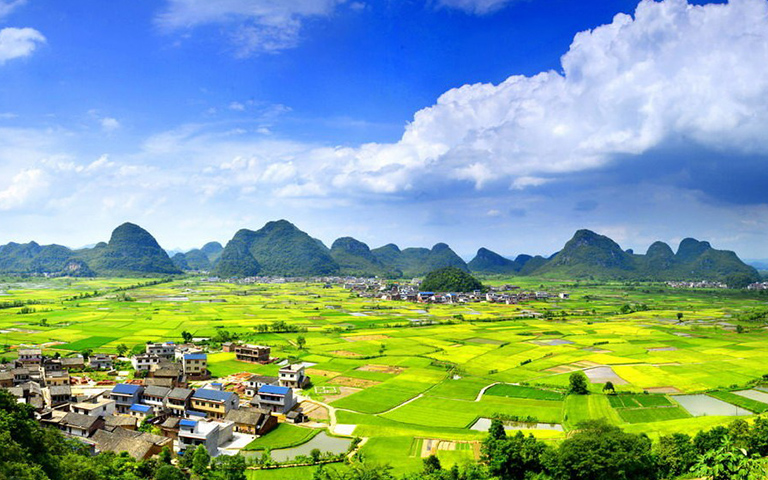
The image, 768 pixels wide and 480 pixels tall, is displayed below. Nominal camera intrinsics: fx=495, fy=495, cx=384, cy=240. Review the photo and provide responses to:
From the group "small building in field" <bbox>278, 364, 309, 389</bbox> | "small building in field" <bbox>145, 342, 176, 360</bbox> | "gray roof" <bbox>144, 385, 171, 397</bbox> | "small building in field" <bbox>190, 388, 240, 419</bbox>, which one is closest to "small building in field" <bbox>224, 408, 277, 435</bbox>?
"small building in field" <bbox>190, 388, 240, 419</bbox>

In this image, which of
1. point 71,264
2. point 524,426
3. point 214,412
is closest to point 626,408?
point 524,426

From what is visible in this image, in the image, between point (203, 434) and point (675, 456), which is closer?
point (675, 456)

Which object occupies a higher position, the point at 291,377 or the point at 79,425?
→ the point at 291,377

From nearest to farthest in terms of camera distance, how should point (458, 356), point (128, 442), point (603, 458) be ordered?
point (603, 458) → point (128, 442) → point (458, 356)

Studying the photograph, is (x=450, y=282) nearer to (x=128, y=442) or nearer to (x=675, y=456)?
(x=675, y=456)

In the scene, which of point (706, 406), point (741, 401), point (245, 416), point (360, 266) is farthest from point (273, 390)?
point (360, 266)

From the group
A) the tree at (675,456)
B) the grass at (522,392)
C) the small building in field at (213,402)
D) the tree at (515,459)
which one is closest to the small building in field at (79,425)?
the small building in field at (213,402)
